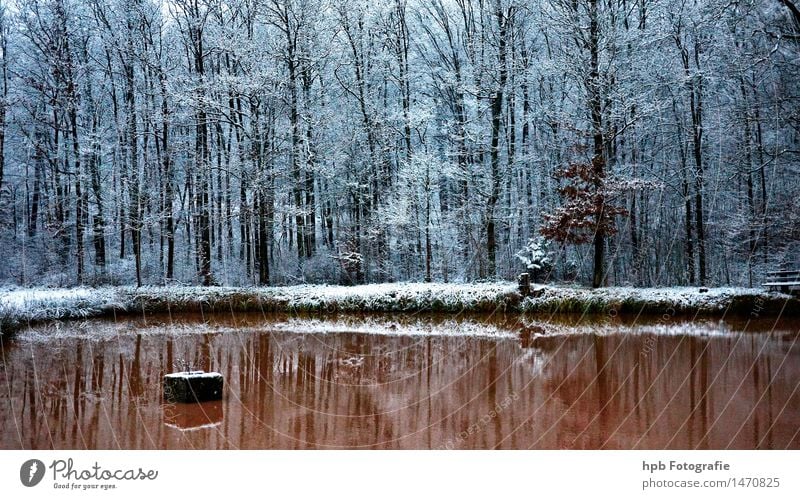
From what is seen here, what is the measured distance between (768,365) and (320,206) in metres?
14.7

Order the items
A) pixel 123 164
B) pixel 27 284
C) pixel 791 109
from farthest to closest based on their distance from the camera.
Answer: pixel 123 164 < pixel 27 284 < pixel 791 109

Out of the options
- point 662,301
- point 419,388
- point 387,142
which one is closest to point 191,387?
point 419,388

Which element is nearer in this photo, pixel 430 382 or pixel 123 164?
pixel 430 382

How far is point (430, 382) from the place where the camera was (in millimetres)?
6824

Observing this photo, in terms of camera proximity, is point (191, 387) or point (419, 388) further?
point (419, 388)

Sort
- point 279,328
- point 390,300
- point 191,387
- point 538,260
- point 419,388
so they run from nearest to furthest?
1. point 191,387
2. point 419,388
3. point 279,328
4. point 390,300
5. point 538,260

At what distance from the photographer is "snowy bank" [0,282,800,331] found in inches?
448

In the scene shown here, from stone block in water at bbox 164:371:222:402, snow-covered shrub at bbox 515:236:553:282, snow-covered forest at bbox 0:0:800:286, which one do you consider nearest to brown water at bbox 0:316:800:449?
stone block in water at bbox 164:371:222:402

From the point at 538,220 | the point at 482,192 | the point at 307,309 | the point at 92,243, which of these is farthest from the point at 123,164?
the point at 538,220

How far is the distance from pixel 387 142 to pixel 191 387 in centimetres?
1391

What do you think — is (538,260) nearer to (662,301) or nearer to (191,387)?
(662,301)

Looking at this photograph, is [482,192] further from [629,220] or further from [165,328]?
[165,328]

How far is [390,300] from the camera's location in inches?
521

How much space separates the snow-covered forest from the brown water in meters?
5.06
